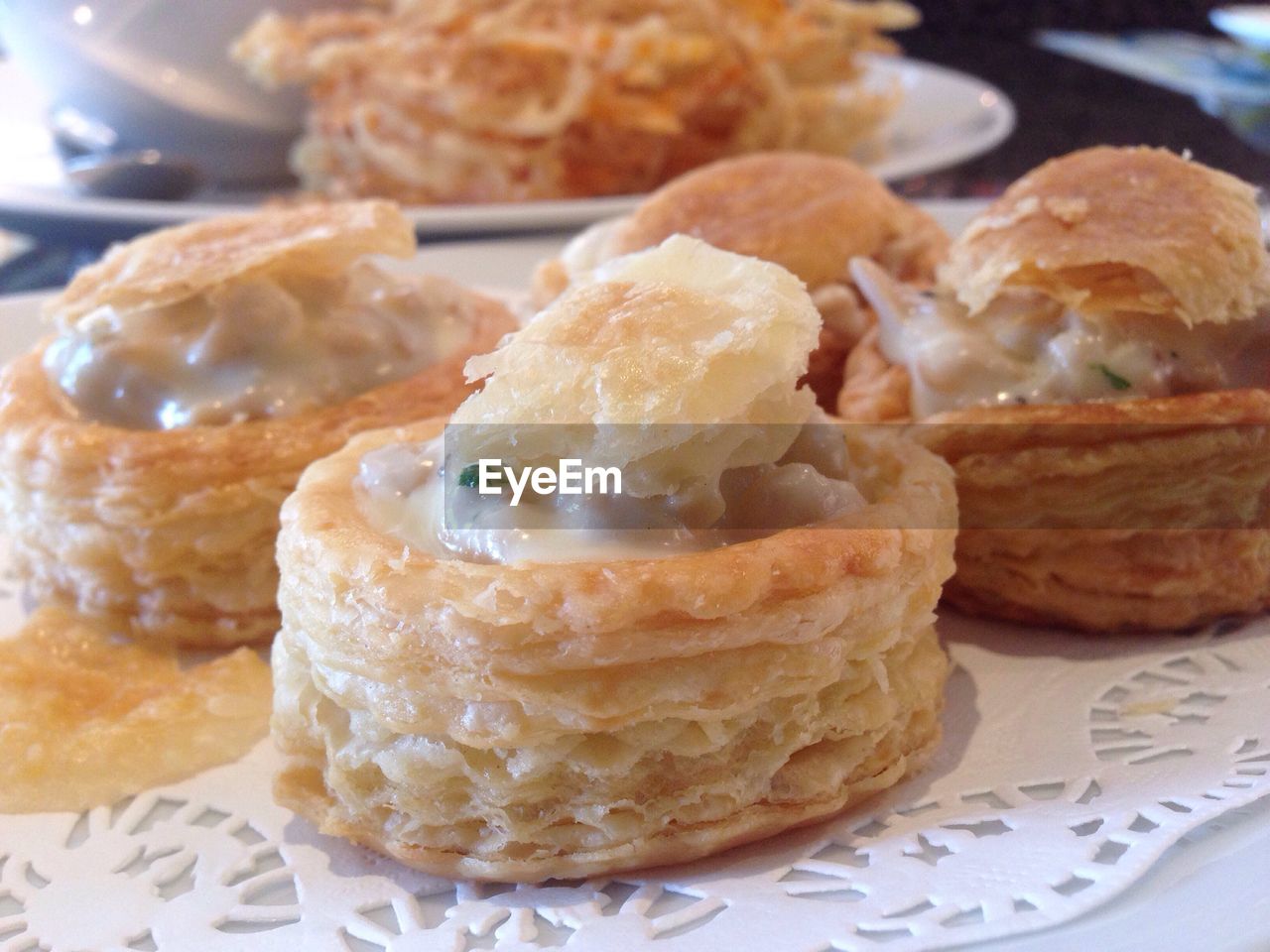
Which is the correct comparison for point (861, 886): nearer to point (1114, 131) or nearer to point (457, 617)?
point (457, 617)

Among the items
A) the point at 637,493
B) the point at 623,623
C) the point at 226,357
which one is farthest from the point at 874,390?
the point at 226,357

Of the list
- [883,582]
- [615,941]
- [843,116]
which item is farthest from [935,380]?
[843,116]

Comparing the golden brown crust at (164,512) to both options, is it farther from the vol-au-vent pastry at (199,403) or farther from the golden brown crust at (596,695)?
the golden brown crust at (596,695)

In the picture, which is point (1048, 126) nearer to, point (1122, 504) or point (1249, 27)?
point (1249, 27)

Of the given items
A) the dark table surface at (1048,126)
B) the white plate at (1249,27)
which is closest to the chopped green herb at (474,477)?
the dark table surface at (1048,126)

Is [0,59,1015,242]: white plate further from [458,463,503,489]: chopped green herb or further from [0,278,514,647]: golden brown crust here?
[458,463,503,489]: chopped green herb

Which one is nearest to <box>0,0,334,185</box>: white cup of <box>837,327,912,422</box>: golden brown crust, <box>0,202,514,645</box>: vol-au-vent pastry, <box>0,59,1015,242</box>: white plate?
<box>0,59,1015,242</box>: white plate
